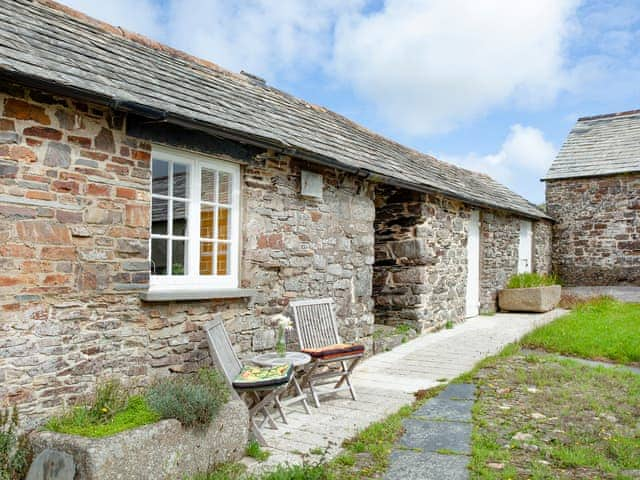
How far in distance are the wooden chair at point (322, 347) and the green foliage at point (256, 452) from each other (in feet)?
4.87

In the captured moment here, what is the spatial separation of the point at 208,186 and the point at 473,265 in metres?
8.26

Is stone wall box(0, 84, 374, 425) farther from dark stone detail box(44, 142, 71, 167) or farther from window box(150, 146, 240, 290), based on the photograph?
window box(150, 146, 240, 290)

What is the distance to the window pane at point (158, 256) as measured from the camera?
5.43 meters

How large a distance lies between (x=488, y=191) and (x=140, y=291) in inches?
432

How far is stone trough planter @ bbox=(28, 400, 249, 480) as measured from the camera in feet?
11.5

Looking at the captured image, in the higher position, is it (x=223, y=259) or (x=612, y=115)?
(x=612, y=115)

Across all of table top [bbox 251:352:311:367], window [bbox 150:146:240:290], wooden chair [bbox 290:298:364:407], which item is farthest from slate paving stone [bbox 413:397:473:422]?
window [bbox 150:146:240:290]

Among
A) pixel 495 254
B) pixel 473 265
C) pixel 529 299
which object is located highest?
pixel 495 254

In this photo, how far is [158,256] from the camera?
17.9 ft

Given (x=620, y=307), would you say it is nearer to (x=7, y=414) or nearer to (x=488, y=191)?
(x=488, y=191)

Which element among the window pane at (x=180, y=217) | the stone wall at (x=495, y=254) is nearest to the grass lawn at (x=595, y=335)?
the stone wall at (x=495, y=254)

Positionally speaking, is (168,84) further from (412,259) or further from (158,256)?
(412,259)

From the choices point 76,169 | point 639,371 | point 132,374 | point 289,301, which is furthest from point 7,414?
point 639,371

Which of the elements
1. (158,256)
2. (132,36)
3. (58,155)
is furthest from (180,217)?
(132,36)
